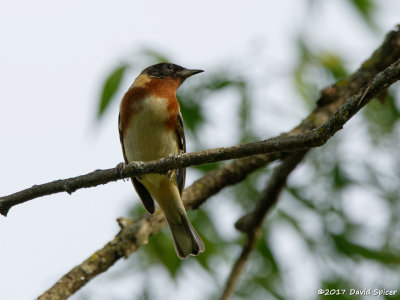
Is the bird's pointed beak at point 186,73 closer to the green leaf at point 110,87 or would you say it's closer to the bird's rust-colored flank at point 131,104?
the bird's rust-colored flank at point 131,104

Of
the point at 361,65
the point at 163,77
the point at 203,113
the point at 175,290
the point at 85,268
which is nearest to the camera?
the point at 85,268

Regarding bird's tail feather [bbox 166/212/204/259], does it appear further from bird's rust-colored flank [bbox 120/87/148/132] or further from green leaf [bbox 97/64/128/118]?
green leaf [bbox 97/64/128/118]

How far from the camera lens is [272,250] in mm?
5125

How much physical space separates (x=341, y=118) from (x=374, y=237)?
195 cm

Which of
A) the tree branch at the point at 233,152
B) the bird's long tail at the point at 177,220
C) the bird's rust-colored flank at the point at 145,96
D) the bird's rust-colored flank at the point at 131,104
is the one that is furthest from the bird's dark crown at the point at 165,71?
the tree branch at the point at 233,152

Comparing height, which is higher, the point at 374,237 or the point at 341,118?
the point at 341,118

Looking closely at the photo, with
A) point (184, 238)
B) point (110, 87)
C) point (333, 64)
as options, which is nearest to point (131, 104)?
point (110, 87)

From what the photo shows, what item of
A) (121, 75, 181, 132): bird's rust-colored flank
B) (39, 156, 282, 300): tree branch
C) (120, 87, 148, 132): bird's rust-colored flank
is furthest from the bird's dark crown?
(39, 156, 282, 300): tree branch

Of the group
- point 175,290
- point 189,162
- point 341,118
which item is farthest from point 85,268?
point 341,118

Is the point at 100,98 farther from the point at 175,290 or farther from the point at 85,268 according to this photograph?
the point at 175,290

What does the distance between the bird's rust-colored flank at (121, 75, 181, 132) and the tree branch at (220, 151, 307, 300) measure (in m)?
1.12

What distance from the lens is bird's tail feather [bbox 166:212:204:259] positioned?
497 cm

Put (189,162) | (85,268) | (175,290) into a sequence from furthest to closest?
(175,290) < (85,268) < (189,162)

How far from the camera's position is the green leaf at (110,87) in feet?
15.7
